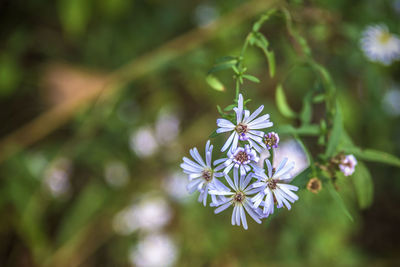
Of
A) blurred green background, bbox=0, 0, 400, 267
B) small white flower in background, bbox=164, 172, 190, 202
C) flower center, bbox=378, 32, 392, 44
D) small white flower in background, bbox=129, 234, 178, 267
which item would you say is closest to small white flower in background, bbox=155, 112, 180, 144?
blurred green background, bbox=0, 0, 400, 267

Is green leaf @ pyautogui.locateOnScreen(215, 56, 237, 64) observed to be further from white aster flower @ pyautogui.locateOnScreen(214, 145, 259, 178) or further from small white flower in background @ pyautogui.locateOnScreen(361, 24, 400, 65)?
small white flower in background @ pyautogui.locateOnScreen(361, 24, 400, 65)

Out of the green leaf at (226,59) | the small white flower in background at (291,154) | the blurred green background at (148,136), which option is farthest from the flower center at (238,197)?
the blurred green background at (148,136)

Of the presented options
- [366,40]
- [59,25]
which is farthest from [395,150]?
[59,25]

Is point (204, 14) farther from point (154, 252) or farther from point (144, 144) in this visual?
point (154, 252)

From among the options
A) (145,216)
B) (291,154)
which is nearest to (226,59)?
(291,154)

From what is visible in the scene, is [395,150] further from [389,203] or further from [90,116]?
[90,116]
